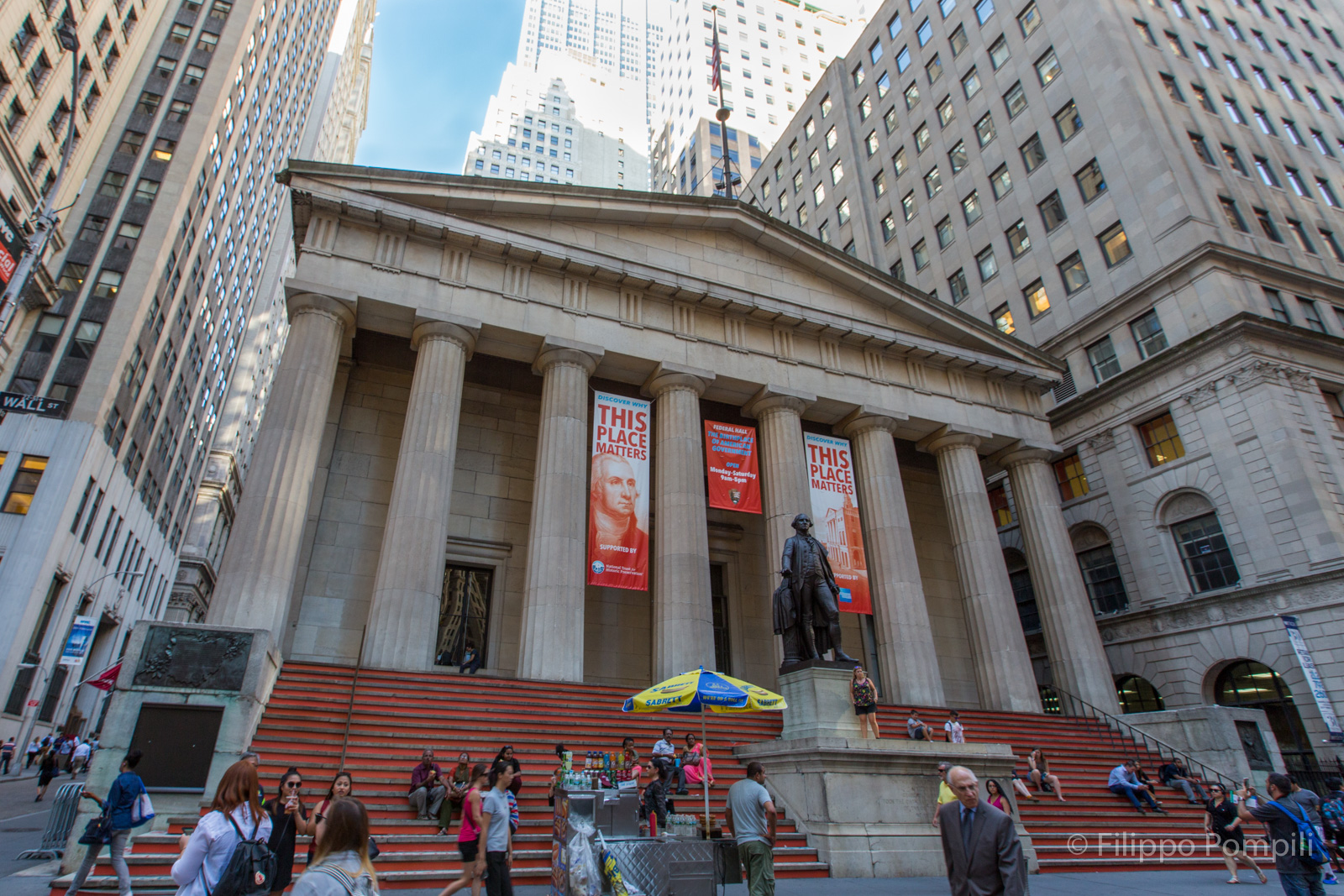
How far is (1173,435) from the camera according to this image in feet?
91.6

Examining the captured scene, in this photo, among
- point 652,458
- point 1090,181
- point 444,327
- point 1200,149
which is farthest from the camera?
point 1090,181

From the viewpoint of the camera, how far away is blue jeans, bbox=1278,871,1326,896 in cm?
712

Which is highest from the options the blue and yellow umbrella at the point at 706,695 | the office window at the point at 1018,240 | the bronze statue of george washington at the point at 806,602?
the office window at the point at 1018,240

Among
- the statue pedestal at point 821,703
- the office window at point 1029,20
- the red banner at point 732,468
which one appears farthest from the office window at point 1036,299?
the statue pedestal at point 821,703

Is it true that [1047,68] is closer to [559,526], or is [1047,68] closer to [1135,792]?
[1135,792]

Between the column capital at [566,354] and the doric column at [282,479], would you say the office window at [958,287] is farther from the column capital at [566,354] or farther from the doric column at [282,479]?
the doric column at [282,479]

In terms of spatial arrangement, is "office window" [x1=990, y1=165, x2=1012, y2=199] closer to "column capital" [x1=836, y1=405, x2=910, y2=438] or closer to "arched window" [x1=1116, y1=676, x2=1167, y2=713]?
"column capital" [x1=836, y1=405, x2=910, y2=438]

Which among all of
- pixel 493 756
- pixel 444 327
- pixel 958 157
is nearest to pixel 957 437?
pixel 444 327

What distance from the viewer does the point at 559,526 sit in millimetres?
19328

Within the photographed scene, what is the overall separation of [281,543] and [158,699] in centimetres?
601

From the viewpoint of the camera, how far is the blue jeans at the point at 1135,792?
15961mm

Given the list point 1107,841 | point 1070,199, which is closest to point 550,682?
point 1107,841

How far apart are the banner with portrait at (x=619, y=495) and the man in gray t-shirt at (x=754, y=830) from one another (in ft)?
35.9

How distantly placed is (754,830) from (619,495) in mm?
12607
